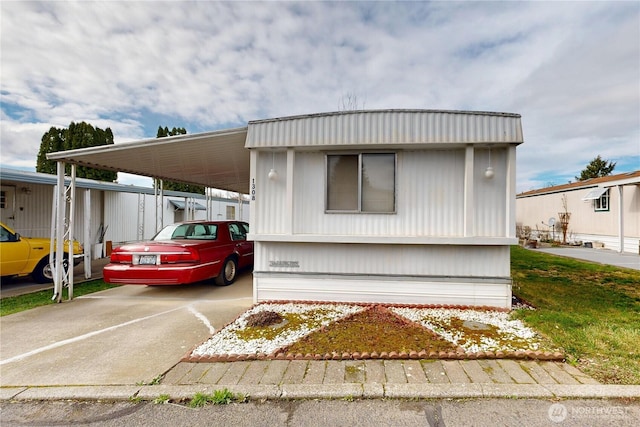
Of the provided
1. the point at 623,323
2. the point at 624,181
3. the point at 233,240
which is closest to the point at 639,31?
the point at 624,181

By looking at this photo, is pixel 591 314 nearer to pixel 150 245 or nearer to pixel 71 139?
pixel 150 245

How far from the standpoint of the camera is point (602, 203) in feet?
45.6

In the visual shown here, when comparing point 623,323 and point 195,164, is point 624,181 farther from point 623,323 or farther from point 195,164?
point 195,164

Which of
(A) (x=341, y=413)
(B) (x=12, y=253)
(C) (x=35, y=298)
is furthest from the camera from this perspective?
(B) (x=12, y=253)

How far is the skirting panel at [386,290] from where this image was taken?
15.7 ft

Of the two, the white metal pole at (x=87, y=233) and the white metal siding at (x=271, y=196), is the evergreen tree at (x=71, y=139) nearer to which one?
the white metal pole at (x=87, y=233)

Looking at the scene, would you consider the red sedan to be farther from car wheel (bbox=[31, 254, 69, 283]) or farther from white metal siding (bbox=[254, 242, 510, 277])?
car wheel (bbox=[31, 254, 69, 283])

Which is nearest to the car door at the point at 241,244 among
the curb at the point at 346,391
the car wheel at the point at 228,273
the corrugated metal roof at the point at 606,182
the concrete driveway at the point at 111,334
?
the car wheel at the point at 228,273

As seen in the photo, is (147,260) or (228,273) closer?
(147,260)

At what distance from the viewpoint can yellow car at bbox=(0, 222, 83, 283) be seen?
21.8 ft

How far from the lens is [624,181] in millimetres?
11227

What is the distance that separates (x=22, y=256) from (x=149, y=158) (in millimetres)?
3907

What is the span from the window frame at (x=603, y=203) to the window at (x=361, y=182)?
1421 cm

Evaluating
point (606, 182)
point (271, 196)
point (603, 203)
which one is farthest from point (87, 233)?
point (603, 203)
